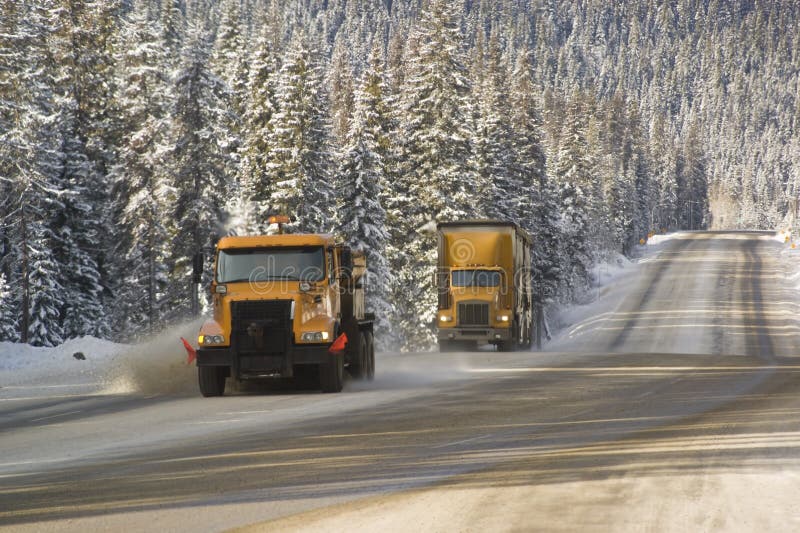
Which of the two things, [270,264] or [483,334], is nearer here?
[270,264]

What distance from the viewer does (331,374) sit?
16891 millimetres

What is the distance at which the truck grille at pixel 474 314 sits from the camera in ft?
109

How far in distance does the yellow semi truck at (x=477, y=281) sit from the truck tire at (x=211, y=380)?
55.6 feet

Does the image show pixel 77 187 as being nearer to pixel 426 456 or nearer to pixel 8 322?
pixel 8 322

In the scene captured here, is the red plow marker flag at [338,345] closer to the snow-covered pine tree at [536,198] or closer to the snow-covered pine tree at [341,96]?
the snow-covered pine tree at [536,198]

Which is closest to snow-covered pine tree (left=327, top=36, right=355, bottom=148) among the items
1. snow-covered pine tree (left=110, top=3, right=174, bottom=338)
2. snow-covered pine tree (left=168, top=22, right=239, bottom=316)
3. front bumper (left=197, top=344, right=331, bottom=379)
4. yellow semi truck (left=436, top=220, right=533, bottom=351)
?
snow-covered pine tree (left=110, top=3, right=174, bottom=338)

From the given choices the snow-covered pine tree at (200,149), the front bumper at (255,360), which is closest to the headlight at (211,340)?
the front bumper at (255,360)

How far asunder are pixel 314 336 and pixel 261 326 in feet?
3.08

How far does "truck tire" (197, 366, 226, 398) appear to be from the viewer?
54.6 ft

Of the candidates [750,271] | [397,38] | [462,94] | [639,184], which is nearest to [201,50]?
[462,94]

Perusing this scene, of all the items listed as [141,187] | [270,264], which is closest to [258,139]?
[141,187]

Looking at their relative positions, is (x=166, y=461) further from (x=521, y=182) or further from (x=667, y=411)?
(x=521, y=182)

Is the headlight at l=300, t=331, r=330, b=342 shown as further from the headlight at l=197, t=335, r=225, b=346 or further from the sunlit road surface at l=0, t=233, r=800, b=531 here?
the headlight at l=197, t=335, r=225, b=346

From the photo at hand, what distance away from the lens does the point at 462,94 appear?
48156mm
